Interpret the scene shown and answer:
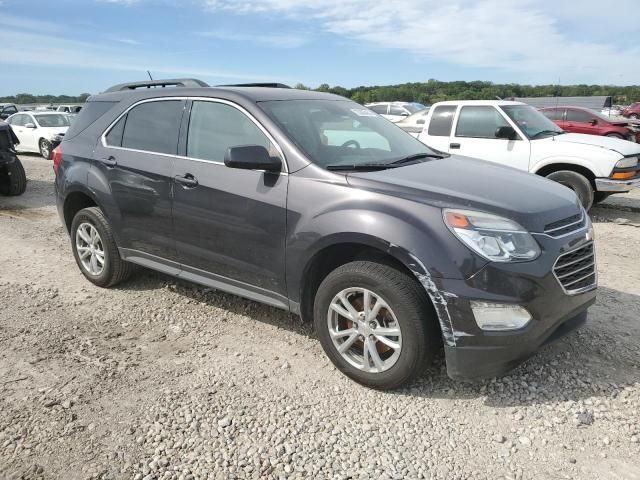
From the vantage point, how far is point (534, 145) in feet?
26.0

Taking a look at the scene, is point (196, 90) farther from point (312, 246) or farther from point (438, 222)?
point (438, 222)

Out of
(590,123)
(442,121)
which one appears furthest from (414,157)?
(590,123)

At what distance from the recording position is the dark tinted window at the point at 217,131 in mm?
3578

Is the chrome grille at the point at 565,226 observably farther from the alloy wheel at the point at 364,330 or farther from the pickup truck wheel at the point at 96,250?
the pickup truck wheel at the point at 96,250

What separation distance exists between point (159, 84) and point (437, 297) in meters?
3.30

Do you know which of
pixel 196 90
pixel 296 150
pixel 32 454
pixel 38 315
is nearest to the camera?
pixel 32 454

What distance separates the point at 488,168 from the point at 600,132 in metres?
14.7

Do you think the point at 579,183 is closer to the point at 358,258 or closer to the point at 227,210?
the point at 358,258

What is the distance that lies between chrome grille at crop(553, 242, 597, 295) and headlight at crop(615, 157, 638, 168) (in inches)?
201

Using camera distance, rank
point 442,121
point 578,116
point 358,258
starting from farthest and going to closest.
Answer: point 578,116 → point 442,121 → point 358,258

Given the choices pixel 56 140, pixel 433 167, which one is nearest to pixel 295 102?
pixel 433 167

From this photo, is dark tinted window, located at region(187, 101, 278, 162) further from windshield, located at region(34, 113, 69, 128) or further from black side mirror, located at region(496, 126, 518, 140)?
windshield, located at region(34, 113, 69, 128)

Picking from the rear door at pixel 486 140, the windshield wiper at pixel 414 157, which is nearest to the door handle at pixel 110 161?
the windshield wiper at pixel 414 157

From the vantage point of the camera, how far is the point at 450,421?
286 centimetres
